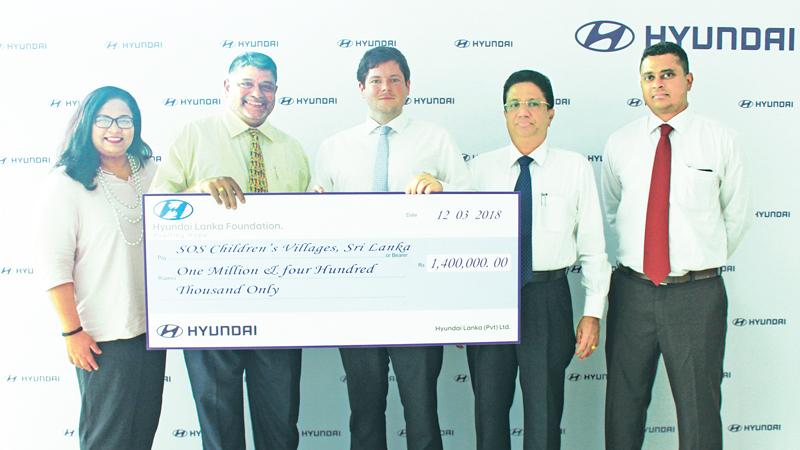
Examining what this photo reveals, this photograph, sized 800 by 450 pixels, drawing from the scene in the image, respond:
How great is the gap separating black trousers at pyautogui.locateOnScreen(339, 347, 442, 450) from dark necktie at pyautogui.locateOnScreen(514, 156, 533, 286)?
17.8 inches

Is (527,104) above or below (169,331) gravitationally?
above

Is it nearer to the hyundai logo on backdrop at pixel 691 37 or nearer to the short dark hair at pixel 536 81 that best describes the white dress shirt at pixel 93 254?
the short dark hair at pixel 536 81

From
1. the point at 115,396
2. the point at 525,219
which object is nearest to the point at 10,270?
the point at 115,396

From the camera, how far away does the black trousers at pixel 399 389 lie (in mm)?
2127

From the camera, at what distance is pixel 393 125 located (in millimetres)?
2225

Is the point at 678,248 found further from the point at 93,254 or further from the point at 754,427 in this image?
the point at 93,254

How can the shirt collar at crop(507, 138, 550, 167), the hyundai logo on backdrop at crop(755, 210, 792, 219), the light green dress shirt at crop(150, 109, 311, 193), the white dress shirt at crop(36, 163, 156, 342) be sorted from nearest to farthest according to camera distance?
the white dress shirt at crop(36, 163, 156, 342) → the light green dress shirt at crop(150, 109, 311, 193) → the shirt collar at crop(507, 138, 550, 167) → the hyundai logo on backdrop at crop(755, 210, 792, 219)

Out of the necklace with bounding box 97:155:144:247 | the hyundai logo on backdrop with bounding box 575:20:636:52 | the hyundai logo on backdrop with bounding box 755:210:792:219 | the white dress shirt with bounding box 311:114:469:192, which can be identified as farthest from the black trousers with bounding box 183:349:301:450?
the hyundai logo on backdrop with bounding box 755:210:792:219

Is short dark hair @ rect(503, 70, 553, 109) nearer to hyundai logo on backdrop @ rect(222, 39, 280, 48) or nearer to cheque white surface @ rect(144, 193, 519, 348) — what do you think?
cheque white surface @ rect(144, 193, 519, 348)

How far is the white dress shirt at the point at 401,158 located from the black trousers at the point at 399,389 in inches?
25.2

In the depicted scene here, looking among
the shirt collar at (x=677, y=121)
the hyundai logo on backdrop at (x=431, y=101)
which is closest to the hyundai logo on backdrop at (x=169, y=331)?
the hyundai logo on backdrop at (x=431, y=101)

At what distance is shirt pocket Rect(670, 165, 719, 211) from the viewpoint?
2.17 m

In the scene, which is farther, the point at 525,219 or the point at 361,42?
the point at 361,42

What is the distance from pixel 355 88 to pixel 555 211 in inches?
44.4
